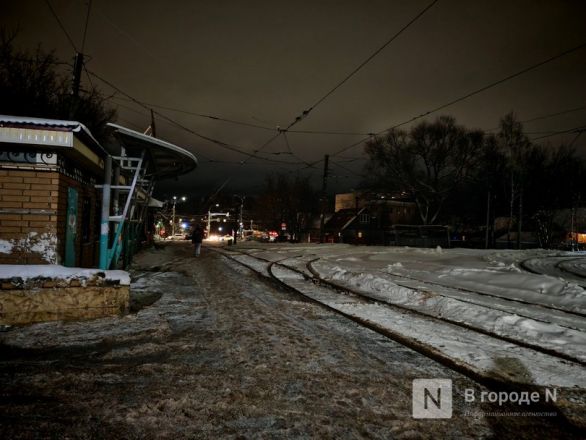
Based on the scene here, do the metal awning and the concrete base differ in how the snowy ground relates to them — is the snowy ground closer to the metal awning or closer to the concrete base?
the concrete base

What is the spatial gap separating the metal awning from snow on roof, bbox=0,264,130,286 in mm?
3359

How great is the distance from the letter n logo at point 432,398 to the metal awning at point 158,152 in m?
7.50

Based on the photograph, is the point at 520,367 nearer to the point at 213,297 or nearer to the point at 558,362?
the point at 558,362

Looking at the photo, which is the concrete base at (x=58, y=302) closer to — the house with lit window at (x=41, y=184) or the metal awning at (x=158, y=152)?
the house with lit window at (x=41, y=184)

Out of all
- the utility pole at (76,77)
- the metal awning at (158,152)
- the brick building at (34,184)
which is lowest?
the brick building at (34,184)

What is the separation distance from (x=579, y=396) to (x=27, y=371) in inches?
240

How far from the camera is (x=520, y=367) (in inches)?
181

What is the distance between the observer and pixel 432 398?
374 cm

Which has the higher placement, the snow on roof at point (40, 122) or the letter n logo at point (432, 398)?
the snow on roof at point (40, 122)

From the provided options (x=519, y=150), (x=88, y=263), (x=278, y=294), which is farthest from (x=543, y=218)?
(x=88, y=263)

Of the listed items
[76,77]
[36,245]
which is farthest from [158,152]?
[76,77]

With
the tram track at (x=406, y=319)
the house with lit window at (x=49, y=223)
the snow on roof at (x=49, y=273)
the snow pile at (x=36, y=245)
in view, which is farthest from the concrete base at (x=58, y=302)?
the tram track at (x=406, y=319)

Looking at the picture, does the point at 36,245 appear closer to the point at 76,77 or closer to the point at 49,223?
the point at 49,223

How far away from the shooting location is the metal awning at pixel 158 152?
8312 millimetres
